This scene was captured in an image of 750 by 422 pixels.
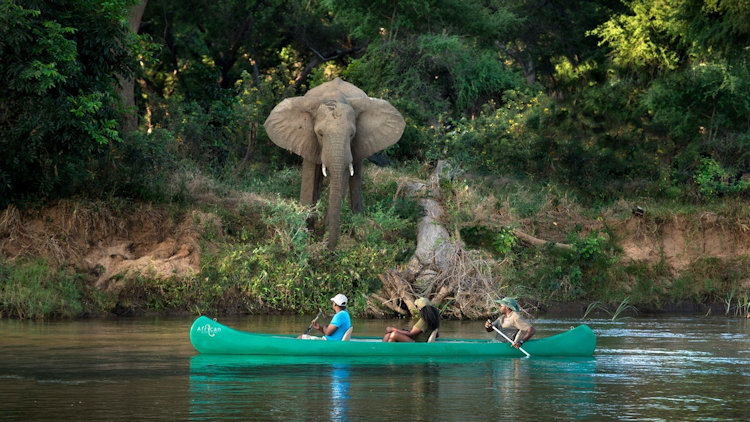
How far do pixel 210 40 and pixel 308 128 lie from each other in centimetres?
1554

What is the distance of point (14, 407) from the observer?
12867 millimetres

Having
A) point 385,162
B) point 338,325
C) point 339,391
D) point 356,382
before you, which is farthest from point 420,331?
point 385,162

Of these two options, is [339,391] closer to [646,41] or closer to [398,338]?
[398,338]

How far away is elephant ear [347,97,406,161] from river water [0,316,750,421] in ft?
22.7

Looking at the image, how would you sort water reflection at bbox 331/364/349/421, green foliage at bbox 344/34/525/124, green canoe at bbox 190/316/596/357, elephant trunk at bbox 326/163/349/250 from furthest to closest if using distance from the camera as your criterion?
green foliage at bbox 344/34/525/124 < elephant trunk at bbox 326/163/349/250 < green canoe at bbox 190/316/596/357 < water reflection at bbox 331/364/349/421

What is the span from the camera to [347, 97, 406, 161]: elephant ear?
2784 cm

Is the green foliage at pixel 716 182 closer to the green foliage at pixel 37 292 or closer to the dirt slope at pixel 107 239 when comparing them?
the dirt slope at pixel 107 239

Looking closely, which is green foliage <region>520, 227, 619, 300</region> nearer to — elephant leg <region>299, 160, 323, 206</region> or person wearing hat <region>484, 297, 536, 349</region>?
elephant leg <region>299, 160, 323, 206</region>

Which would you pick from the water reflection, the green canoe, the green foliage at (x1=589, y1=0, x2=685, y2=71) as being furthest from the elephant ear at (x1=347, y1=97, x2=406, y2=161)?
the water reflection

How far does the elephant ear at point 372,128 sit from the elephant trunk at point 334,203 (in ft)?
5.19

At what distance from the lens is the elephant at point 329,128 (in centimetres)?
2690

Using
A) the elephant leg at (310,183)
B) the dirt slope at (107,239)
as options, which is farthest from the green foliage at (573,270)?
the elephant leg at (310,183)

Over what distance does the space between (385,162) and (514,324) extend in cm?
1436

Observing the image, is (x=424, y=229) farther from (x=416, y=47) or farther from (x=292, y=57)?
(x=292, y=57)
